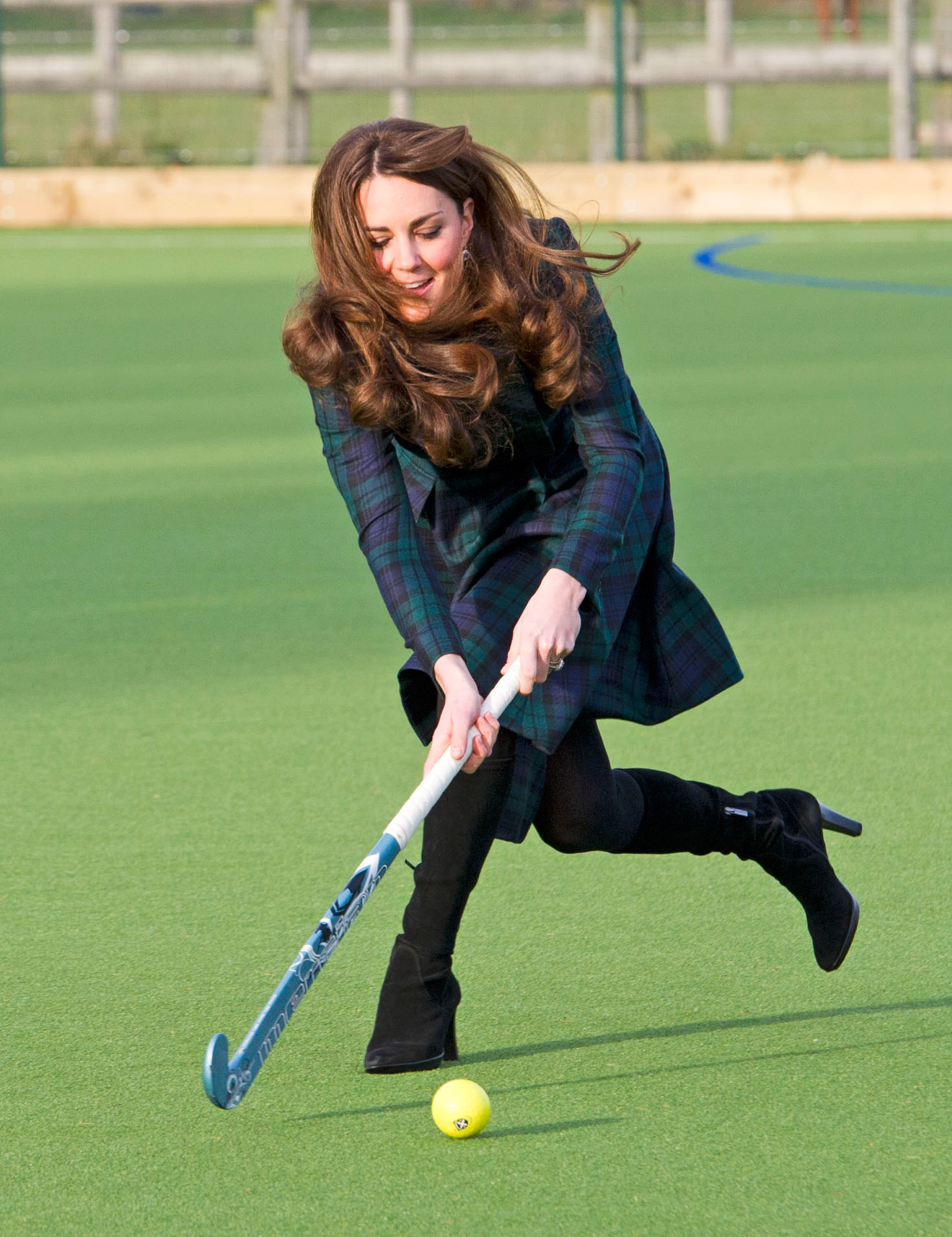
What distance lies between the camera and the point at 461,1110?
9.04ft

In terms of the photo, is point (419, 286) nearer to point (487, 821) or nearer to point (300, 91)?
point (487, 821)

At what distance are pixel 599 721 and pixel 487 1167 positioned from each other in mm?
2266

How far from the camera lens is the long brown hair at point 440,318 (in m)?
2.92

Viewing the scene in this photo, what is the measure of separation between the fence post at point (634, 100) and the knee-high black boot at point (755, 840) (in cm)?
1522

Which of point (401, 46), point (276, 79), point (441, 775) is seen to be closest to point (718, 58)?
point (401, 46)

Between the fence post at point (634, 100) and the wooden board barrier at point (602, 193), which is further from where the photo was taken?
the fence post at point (634, 100)

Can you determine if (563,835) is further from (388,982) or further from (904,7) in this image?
(904,7)

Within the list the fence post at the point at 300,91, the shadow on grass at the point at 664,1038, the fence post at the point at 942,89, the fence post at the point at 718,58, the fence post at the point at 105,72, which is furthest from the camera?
the fence post at the point at 105,72

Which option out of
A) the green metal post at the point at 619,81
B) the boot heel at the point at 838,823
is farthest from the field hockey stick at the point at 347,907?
the green metal post at the point at 619,81

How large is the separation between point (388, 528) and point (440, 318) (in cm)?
31

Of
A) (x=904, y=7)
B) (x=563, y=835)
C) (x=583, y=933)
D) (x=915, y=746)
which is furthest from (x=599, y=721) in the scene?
(x=904, y=7)

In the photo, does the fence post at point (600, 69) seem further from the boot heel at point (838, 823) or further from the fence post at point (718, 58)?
the boot heel at point (838, 823)

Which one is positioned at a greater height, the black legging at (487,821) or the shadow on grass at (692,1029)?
the black legging at (487,821)

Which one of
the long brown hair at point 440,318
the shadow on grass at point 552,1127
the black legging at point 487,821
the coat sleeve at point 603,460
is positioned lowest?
the shadow on grass at point 552,1127
